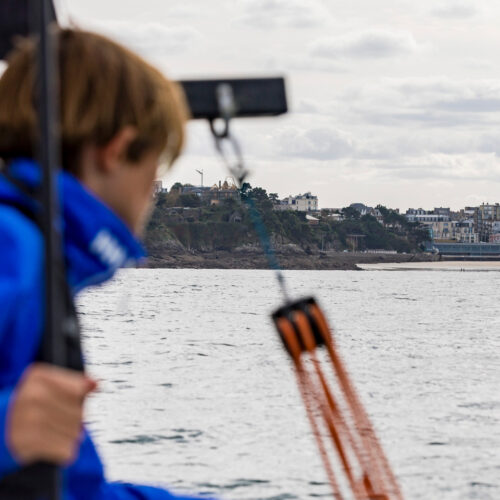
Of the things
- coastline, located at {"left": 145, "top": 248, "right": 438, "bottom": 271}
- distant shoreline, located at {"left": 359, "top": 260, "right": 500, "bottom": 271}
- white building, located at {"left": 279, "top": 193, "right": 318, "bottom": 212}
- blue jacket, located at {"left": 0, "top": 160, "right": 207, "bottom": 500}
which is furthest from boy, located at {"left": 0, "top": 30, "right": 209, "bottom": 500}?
white building, located at {"left": 279, "top": 193, "right": 318, "bottom": 212}

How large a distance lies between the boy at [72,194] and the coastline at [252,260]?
120797 millimetres

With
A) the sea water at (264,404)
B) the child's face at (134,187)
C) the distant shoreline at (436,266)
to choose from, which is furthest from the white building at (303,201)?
the child's face at (134,187)

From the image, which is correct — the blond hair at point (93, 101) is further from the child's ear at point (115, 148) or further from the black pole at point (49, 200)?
the black pole at point (49, 200)

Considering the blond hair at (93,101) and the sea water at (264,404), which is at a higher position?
the blond hair at (93,101)

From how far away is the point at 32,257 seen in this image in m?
1.10

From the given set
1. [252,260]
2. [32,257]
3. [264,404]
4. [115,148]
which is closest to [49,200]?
[32,257]

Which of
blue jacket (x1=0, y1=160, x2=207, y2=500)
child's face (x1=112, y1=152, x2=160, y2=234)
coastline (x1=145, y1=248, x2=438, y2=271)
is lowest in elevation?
coastline (x1=145, y1=248, x2=438, y2=271)

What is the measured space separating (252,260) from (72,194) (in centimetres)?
13279

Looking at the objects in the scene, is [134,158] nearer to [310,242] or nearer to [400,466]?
[400,466]

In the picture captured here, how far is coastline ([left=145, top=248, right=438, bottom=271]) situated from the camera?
12862 centimetres

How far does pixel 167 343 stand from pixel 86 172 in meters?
34.5

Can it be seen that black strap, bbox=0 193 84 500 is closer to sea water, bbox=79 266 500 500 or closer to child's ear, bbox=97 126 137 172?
child's ear, bbox=97 126 137 172

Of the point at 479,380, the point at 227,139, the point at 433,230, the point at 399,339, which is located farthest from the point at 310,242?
the point at 227,139

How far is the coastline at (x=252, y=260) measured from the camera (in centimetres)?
12862
